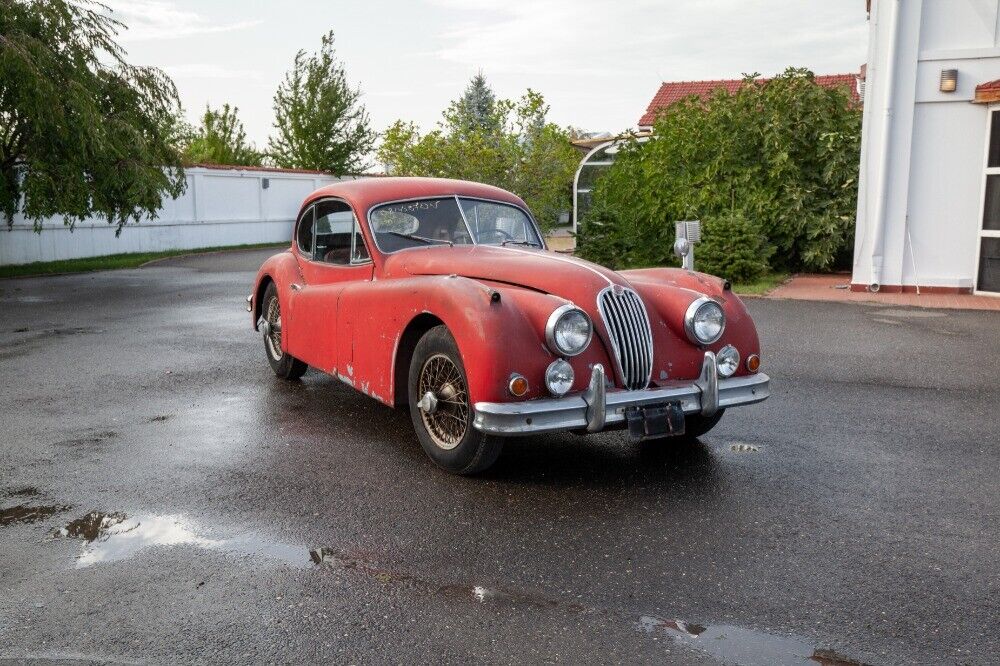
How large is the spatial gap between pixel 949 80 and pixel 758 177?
415cm

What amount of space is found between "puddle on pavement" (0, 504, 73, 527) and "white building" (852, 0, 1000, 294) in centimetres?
1260

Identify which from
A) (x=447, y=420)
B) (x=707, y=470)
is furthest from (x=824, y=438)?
(x=447, y=420)

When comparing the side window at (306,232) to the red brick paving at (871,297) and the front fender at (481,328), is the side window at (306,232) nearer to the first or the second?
the front fender at (481,328)

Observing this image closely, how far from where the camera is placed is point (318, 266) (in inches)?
265

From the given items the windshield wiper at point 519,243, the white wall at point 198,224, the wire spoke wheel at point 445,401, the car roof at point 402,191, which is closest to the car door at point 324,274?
the car roof at point 402,191

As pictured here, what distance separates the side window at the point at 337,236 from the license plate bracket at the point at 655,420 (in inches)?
95.7

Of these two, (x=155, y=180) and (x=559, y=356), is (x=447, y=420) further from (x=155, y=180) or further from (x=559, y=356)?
(x=155, y=180)

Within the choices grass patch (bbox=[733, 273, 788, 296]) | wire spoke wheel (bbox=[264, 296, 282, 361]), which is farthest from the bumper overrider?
grass patch (bbox=[733, 273, 788, 296])

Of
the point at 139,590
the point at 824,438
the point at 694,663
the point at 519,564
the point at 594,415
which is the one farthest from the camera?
the point at 824,438

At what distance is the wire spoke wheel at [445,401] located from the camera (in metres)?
4.82

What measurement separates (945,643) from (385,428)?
12.5 feet

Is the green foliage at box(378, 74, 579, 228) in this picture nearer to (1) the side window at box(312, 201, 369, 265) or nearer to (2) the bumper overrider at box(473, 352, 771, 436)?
(1) the side window at box(312, 201, 369, 265)


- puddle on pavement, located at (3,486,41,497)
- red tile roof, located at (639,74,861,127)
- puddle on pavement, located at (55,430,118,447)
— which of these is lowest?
puddle on pavement, located at (3,486,41,497)

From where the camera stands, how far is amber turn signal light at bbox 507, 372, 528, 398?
14.6 feet
